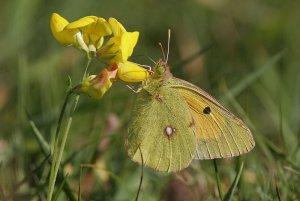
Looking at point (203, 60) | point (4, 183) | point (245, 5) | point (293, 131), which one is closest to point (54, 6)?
point (203, 60)

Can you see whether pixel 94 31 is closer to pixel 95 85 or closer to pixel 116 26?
pixel 116 26

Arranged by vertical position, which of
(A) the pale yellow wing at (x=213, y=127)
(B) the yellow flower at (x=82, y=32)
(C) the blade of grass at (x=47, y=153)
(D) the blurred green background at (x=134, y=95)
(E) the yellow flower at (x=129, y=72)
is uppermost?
(B) the yellow flower at (x=82, y=32)

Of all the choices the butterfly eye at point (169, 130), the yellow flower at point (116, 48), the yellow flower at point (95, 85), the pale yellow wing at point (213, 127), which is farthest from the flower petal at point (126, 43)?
the butterfly eye at point (169, 130)

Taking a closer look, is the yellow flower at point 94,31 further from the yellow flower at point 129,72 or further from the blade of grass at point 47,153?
the blade of grass at point 47,153

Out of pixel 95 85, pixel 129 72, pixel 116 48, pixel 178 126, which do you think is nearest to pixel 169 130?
pixel 178 126

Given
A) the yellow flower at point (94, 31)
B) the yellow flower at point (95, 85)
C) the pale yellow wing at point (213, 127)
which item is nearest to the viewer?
the yellow flower at point (95, 85)

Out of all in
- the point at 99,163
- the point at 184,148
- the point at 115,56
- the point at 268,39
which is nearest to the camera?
the point at 115,56

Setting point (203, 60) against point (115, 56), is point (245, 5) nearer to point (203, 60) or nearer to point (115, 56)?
point (203, 60)

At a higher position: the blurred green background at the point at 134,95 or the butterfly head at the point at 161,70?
the butterfly head at the point at 161,70
